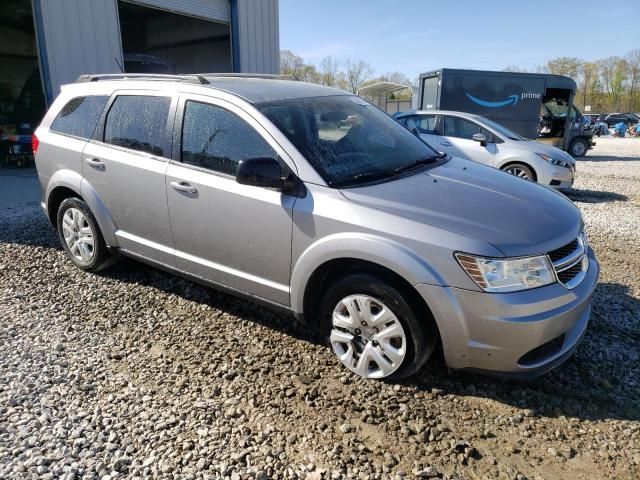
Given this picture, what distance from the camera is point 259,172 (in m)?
2.93

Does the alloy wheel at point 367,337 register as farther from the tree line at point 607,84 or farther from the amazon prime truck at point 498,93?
the tree line at point 607,84

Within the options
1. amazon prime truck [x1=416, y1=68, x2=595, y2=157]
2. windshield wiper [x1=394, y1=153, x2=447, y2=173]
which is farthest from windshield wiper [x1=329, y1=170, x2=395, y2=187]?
amazon prime truck [x1=416, y1=68, x2=595, y2=157]

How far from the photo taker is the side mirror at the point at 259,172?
2.93 m

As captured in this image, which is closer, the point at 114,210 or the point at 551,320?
the point at 551,320

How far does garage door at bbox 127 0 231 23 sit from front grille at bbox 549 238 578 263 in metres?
11.1

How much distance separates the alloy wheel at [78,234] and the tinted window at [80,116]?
2.44ft

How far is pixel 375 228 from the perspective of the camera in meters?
2.74

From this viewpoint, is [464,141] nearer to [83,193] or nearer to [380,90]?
[83,193]

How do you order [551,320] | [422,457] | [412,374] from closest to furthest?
1. [422,457]
2. [551,320]
3. [412,374]

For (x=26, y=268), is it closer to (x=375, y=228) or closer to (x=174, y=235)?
(x=174, y=235)

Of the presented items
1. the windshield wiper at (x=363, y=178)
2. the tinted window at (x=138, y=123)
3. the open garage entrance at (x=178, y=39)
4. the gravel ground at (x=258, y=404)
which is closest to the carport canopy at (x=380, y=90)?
the open garage entrance at (x=178, y=39)

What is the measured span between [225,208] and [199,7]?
36.3ft

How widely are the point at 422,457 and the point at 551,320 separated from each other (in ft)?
3.31

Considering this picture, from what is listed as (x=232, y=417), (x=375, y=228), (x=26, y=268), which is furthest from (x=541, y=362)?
(x=26, y=268)
